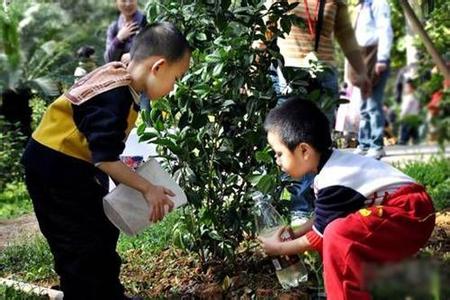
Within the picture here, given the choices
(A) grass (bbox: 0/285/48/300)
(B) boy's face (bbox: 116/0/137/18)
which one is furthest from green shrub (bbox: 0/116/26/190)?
(A) grass (bbox: 0/285/48/300)

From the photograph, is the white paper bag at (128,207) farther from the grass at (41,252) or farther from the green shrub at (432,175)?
the green shrub at (432,175)

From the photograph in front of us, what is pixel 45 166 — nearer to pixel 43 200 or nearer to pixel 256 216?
pixel 43 200

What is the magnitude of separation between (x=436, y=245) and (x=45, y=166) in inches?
86.0

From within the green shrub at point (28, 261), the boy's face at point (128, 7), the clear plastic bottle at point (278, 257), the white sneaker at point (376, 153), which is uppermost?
the boy's face at point (128, 7)

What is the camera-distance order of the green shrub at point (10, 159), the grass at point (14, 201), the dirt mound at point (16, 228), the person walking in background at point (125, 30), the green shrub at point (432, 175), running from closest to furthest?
the dirt mound at point (16, 228)
the green shrub at point (432, 175)
the person walking in background at point (125, 30)
the grass at point (14, 201)
the green shrub at point (10, 159)

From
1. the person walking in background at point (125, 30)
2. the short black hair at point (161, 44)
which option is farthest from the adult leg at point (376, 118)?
the short black hair at point (161, 44)

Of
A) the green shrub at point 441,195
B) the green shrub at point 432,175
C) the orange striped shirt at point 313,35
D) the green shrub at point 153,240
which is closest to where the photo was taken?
the green shrub at point 153,240

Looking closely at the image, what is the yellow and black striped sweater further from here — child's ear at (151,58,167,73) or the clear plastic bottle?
the clear plastic bottle

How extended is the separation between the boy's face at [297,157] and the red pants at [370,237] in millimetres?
262

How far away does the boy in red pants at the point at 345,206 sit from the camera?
10.1ft

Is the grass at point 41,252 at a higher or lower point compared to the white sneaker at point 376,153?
higher

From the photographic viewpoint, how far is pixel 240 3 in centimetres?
393

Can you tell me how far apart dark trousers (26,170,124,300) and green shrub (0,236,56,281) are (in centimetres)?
86

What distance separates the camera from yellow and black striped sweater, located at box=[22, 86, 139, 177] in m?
3.19
